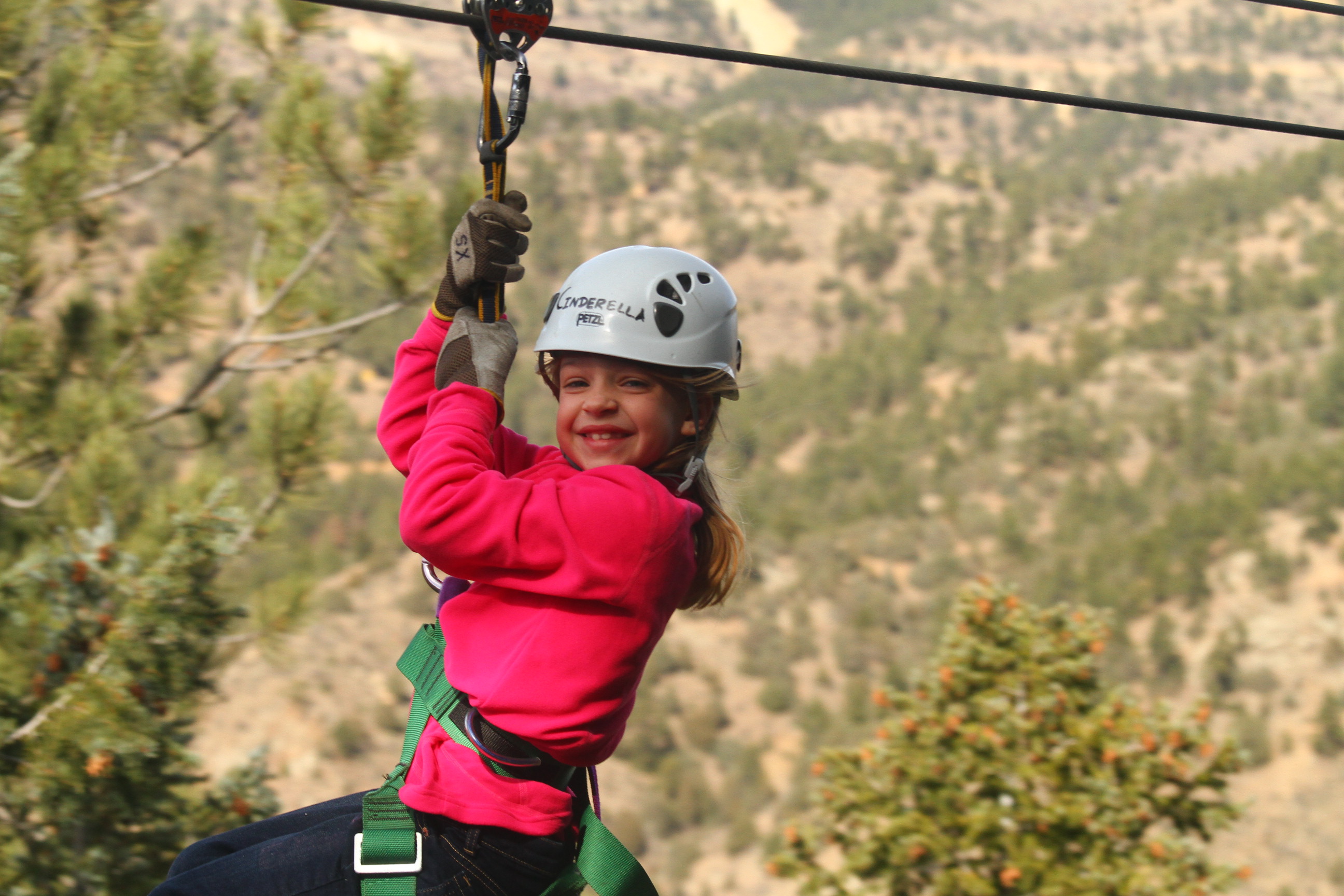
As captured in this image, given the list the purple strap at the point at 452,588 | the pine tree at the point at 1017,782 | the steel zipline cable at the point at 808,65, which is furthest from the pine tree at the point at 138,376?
the pine tree at the point at 1017,782

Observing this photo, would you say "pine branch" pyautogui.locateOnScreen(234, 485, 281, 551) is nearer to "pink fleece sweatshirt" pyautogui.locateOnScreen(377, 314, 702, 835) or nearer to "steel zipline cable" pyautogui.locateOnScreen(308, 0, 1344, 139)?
"steel zipline cable" pyautogui.locateOnScreen(308, 0, 1344, 139)

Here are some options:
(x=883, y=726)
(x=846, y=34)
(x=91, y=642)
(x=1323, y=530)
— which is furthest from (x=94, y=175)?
(x=846, y=34)

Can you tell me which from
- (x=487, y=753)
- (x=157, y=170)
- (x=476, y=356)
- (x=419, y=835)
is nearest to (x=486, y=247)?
(x=476, y=356)

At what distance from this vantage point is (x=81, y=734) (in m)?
4.59

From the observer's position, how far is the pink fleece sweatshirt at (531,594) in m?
2.14

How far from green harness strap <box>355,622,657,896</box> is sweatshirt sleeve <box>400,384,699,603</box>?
11.3 inches

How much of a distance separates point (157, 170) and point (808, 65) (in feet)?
19.6

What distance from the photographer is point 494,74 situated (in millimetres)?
2428

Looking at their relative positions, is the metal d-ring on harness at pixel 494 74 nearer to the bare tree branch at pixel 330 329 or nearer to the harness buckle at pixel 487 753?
the harness buckle at pixel 487 753

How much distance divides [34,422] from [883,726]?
17.4 feet

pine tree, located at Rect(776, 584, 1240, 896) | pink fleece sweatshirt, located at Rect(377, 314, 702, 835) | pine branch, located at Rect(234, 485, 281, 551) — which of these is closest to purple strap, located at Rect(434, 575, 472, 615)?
pink fleece sweatshirt, located at Rect(377, 314, 702, 835)

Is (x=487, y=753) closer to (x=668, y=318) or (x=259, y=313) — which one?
(x=668, y=318)

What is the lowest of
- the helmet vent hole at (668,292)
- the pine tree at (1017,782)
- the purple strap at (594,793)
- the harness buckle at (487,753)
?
the pine tree at (1017,782)

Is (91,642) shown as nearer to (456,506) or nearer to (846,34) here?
(456,506)
